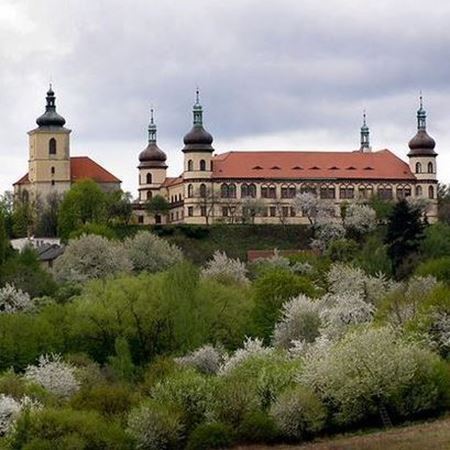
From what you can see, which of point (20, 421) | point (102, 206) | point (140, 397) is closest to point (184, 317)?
point (140, 397)

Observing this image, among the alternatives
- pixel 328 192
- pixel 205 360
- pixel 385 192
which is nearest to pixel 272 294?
pixel 205 360

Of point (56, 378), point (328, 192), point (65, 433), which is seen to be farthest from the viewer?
point (328, 192)

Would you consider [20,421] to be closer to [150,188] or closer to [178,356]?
[178,356]

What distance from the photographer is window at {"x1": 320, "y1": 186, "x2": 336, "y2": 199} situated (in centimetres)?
14012

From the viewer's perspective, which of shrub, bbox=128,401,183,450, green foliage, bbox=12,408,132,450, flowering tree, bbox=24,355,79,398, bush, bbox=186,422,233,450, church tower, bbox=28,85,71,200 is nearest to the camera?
green foliage, bbox=12,408,132,450

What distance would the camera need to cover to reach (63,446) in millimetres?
44062

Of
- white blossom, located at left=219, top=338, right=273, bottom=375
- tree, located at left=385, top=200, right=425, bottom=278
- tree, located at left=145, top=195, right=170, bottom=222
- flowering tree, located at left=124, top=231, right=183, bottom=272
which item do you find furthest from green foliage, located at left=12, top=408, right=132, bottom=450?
tree, located at left=145, top=195, right=170, bottom=222

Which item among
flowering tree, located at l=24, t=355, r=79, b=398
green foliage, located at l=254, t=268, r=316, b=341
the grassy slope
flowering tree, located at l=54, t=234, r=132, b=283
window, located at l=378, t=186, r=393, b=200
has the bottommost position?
the grassy slope

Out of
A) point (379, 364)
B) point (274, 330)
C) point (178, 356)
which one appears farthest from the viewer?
point (274, 330)

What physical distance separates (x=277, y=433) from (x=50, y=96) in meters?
97.4

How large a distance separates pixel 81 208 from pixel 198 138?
16199mm

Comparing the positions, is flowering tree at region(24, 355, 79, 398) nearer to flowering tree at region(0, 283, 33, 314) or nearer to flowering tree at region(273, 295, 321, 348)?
flowering tree at region(273, 295, 321, 348)

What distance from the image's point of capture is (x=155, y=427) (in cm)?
4556

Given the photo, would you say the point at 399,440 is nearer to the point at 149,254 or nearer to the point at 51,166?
the point at 149,254
